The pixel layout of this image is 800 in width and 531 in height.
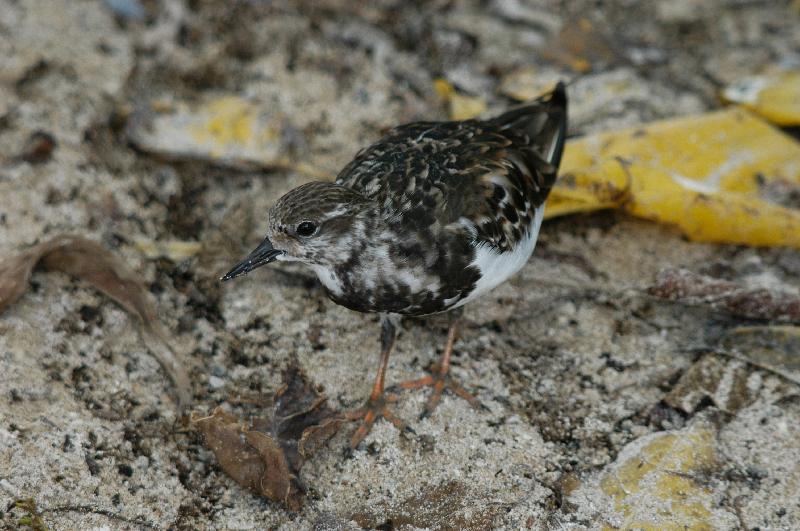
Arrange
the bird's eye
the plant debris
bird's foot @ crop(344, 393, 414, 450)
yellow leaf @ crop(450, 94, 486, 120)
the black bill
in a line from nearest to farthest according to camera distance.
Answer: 1. the bird's eye
2. the black bill
3. bird's foot @ crop(344, 393, 414, 450)
4. the plant debris
5. yellow leaf @ crop(450, 94, 486, 120)

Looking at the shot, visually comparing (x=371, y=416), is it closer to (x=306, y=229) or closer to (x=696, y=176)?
(x=306, y=229)

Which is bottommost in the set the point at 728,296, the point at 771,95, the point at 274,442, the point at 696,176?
the point at 274,442

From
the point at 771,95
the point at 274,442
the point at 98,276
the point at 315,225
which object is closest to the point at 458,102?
the point at 771,95

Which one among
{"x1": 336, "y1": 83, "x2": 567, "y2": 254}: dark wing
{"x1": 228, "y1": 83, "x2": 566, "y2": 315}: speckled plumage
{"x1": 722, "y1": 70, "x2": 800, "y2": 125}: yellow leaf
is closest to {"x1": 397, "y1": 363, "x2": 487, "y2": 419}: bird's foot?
{"x1": 228, "y1": 83, "x2": 566, "y2": 315}: speckled plumage

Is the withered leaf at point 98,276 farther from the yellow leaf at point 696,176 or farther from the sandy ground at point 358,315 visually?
the yellow leaf at point 696,176

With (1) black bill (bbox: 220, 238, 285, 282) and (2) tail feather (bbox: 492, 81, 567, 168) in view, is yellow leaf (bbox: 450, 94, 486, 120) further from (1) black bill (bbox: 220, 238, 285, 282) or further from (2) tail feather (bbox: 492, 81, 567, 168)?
(1) black bill (bbox: 220, 238, 285, 282)
